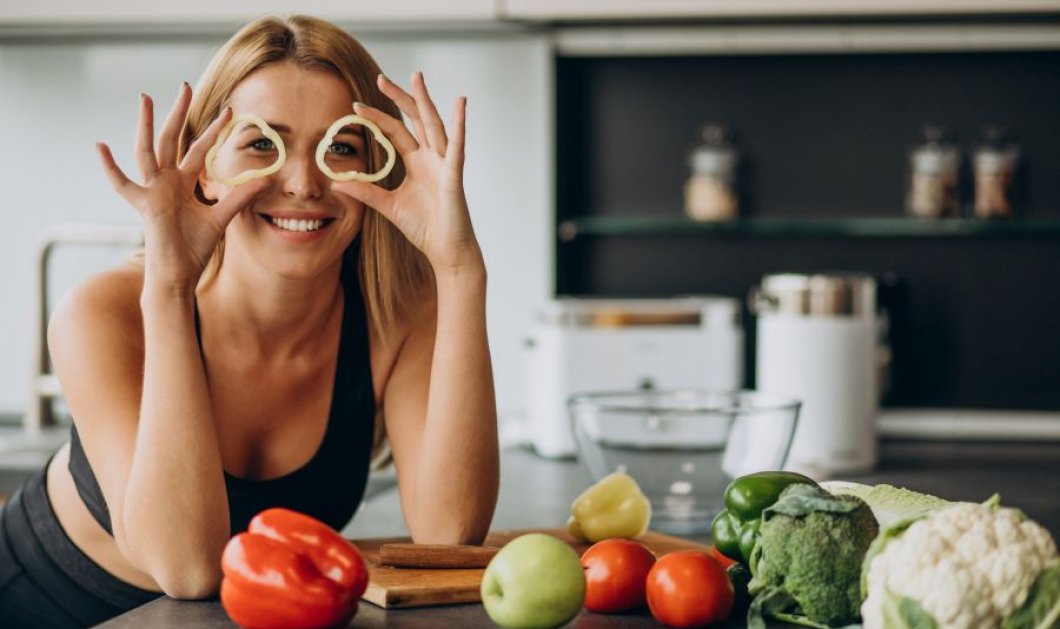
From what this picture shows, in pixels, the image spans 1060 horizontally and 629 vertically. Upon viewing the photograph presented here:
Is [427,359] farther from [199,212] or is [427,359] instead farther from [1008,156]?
[1008,156]

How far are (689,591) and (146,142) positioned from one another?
0.67m

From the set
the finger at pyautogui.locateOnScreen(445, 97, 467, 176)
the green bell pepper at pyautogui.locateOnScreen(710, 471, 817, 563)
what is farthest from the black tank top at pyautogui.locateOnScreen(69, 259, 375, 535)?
the green bell pepper at pyautogui.locateOnScreen(710, 471, 817, 563)

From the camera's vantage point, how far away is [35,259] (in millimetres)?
2990

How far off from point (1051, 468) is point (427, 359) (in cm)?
139

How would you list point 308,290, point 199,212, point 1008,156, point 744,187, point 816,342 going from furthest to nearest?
point 744,187, point 1008,156, point 816,342, point 308,290, point 199,212

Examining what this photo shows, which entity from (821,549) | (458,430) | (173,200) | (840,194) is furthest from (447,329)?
(840,194)

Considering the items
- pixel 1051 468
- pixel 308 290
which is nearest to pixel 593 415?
pixel 308 290

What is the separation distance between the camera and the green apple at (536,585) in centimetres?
101

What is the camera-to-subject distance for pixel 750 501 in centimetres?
113

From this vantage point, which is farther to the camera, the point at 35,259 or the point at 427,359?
the point at 35,259

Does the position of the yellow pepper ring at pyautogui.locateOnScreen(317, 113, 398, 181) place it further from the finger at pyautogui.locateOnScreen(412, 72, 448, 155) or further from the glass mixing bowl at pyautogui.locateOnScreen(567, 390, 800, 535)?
the glass mixing bowl at pyautogui.locateOnScreen(567, 390, 800, 535)

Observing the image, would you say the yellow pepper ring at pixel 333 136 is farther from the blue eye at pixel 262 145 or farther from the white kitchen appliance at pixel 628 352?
the white kitchen appliance at pixel 628 352

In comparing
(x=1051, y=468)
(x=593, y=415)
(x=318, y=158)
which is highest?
(x=318, y=158)

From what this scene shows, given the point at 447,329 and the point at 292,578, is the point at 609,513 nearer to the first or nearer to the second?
the point at 447,329
